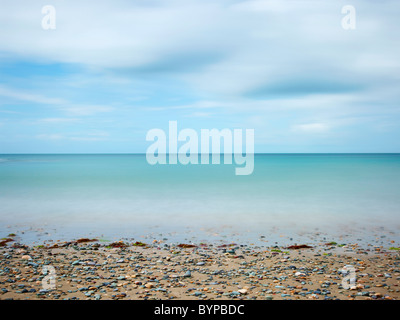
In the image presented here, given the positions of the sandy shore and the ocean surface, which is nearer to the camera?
the sandy shore

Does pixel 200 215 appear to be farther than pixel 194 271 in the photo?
Yes

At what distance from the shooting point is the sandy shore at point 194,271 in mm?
6516

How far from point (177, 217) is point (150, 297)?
369 inches

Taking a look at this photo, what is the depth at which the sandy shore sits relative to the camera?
6516mm

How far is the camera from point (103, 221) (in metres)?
14.9

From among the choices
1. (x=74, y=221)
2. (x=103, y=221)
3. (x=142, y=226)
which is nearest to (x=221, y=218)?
(x=142, y=226)

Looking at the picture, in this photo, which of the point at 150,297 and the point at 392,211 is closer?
the point at 150,297

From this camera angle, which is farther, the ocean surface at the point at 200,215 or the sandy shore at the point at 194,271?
the ocean surface at the point at 200,215

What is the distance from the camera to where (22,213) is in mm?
16391

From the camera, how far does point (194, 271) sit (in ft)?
26.1
